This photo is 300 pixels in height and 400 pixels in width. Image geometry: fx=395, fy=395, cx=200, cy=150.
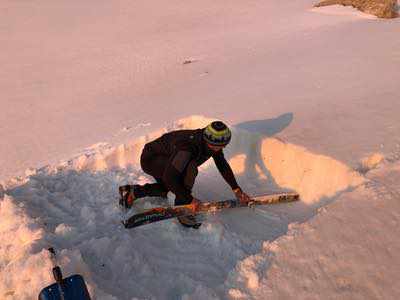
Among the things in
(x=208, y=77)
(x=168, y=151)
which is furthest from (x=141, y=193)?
(x=208, y=77)

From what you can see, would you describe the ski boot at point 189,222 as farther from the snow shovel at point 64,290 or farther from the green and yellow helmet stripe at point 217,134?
the snow shovel at point 64,290

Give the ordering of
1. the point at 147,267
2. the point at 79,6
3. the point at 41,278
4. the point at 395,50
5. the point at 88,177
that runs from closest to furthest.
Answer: the point at 41,278 < the point at 147,267 < the point at 88,177 < the point at 395,50 < the point at 79,6

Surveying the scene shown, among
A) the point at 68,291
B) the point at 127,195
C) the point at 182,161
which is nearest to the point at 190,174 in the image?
the point at 182,161

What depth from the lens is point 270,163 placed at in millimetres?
4609

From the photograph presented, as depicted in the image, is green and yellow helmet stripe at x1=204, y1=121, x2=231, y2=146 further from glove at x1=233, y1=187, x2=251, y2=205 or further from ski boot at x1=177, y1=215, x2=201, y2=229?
ski boot at x1=177, y1=215, x2=201, y2=229

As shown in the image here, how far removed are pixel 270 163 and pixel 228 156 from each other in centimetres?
58

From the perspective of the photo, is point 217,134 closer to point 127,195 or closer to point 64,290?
point 127,195

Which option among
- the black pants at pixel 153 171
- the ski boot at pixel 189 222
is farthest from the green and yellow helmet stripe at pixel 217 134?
the ski boot at pixel 189 222

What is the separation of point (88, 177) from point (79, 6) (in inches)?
545

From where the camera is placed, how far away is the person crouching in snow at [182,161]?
3.44 metres

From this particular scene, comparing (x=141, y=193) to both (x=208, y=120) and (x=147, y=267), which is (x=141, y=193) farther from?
(x=208, y=120)

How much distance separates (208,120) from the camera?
208 inches

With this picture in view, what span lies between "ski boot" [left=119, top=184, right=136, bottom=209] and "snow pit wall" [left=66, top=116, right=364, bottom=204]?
102 cm

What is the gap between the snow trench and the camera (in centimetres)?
272
